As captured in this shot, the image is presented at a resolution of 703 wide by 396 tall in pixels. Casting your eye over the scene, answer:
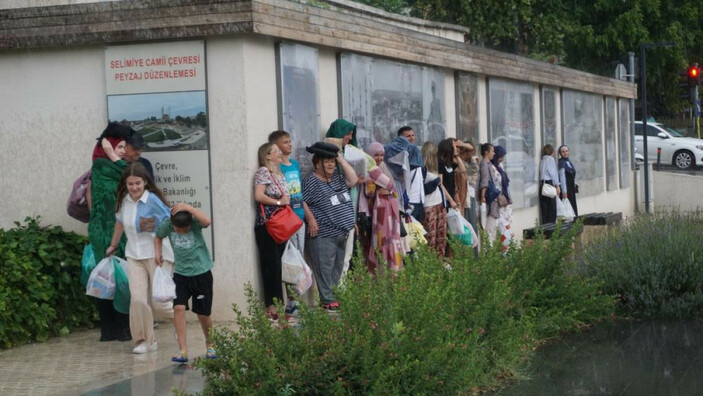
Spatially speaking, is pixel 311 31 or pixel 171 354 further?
pixel 311 31

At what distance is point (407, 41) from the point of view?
14.8 m

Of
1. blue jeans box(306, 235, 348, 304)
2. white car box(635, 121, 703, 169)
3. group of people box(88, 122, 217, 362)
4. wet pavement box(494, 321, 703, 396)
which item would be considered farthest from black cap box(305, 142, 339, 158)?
white car box(635, 121, 703, 169)

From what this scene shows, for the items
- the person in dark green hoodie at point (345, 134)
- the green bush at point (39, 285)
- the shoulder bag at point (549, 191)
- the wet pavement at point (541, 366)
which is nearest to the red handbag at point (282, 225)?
the wet pavement at point (541, 366)

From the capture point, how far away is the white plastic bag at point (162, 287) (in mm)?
9367

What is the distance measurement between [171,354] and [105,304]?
1067mm

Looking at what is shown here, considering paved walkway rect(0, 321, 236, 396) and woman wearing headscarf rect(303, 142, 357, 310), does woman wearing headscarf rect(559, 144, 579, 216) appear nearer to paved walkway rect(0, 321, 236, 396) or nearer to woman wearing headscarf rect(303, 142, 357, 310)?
woman wearing headscarf rect(303, 142, 357, 310)

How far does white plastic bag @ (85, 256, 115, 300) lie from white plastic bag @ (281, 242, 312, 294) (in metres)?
1.64

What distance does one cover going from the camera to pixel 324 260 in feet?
39.4

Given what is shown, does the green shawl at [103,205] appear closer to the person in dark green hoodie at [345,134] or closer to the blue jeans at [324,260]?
the blue jeans at [324,260]

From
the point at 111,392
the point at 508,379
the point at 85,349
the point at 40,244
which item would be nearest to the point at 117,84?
the point at 40,244

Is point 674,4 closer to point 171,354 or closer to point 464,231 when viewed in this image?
point 464,231

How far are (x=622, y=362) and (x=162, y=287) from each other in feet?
11.9

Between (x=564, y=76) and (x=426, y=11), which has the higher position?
(x=426, y=11)

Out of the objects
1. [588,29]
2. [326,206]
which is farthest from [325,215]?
[588,29]
